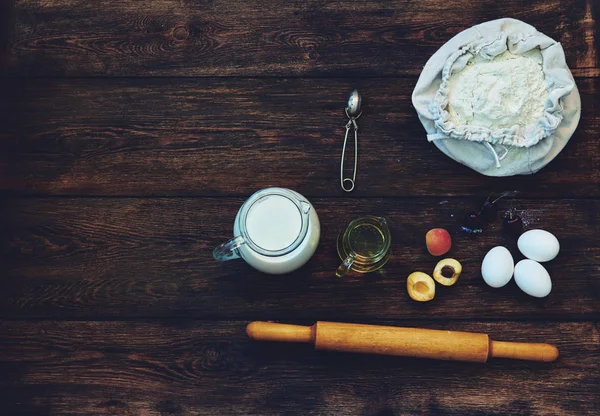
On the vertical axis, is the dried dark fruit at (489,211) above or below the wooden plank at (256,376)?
above

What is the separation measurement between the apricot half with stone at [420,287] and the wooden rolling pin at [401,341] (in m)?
0.06

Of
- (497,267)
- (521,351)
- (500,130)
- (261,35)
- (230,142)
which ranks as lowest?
(521,351)

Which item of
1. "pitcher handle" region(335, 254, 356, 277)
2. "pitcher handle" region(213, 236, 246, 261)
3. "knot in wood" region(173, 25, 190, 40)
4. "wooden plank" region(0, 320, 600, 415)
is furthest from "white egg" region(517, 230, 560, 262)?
"knot in wood" region(173, 25, 190, 40)

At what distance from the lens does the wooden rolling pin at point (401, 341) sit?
2.81 feet

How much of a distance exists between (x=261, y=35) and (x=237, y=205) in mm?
293

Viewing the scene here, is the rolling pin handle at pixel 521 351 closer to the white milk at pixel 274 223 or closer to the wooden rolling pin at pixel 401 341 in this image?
the wooden rolling pin at pixel 401 341

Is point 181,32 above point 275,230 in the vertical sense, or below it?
above

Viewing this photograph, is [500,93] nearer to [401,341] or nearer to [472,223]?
[472,223]

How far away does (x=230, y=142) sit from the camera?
3.13 ft

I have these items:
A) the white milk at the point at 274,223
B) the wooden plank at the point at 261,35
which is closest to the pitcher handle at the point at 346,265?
the white milk at the point at 274,223

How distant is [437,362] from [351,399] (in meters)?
0.15

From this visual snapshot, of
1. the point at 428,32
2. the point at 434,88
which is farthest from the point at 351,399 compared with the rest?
the point at 428,32

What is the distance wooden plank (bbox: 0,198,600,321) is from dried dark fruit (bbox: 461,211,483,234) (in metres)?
0.02

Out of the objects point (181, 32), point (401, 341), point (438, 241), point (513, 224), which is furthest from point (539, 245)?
point (181, 32)
